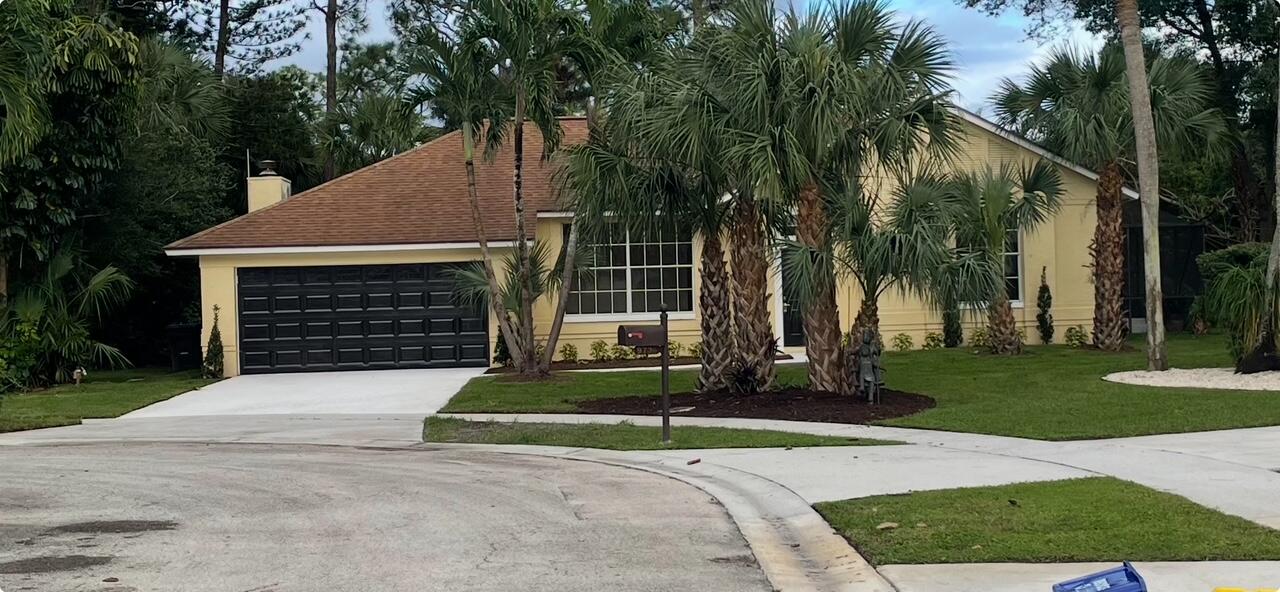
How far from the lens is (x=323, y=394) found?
19.7 meters

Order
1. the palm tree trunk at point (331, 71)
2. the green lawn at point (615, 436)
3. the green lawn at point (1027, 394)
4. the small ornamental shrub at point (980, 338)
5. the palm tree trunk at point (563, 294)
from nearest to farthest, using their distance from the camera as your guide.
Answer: the green lawn at point (615, 436)
the green lawn at point (1027, 394)
the palm tree trunk at point (563, 294)
the small ornamental shrub at point (980, 338)
the palm tree trunk at point (331, 71)

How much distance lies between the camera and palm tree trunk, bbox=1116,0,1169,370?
17672 millimetres

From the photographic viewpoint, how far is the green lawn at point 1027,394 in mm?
12930

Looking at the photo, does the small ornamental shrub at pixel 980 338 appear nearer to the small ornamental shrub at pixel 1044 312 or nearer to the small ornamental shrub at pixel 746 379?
the small ornamental shrub at pixel 1044 312

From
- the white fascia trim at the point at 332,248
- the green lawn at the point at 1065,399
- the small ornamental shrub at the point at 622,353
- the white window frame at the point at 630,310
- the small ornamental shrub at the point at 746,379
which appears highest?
the white fascia trim at the point at 332,248

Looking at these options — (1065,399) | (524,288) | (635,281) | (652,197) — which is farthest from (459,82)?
Result: (1065,399)

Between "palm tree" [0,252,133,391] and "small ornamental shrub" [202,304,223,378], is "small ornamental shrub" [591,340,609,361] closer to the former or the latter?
"small ornamental shrub" [202,304,223,378]

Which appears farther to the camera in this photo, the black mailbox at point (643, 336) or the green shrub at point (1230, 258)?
the green shrub at point (1230, 258)

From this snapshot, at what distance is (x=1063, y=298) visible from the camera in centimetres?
2570

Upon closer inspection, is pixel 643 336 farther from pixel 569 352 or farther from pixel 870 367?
pixel 569 352

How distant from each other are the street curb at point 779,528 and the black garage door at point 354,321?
12.1 metres

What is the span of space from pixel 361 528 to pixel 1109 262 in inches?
723

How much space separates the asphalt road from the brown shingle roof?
11.5m

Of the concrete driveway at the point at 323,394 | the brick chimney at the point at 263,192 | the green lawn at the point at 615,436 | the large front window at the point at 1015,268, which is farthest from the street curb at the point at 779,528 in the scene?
the brick chimney at the point at 263,192
